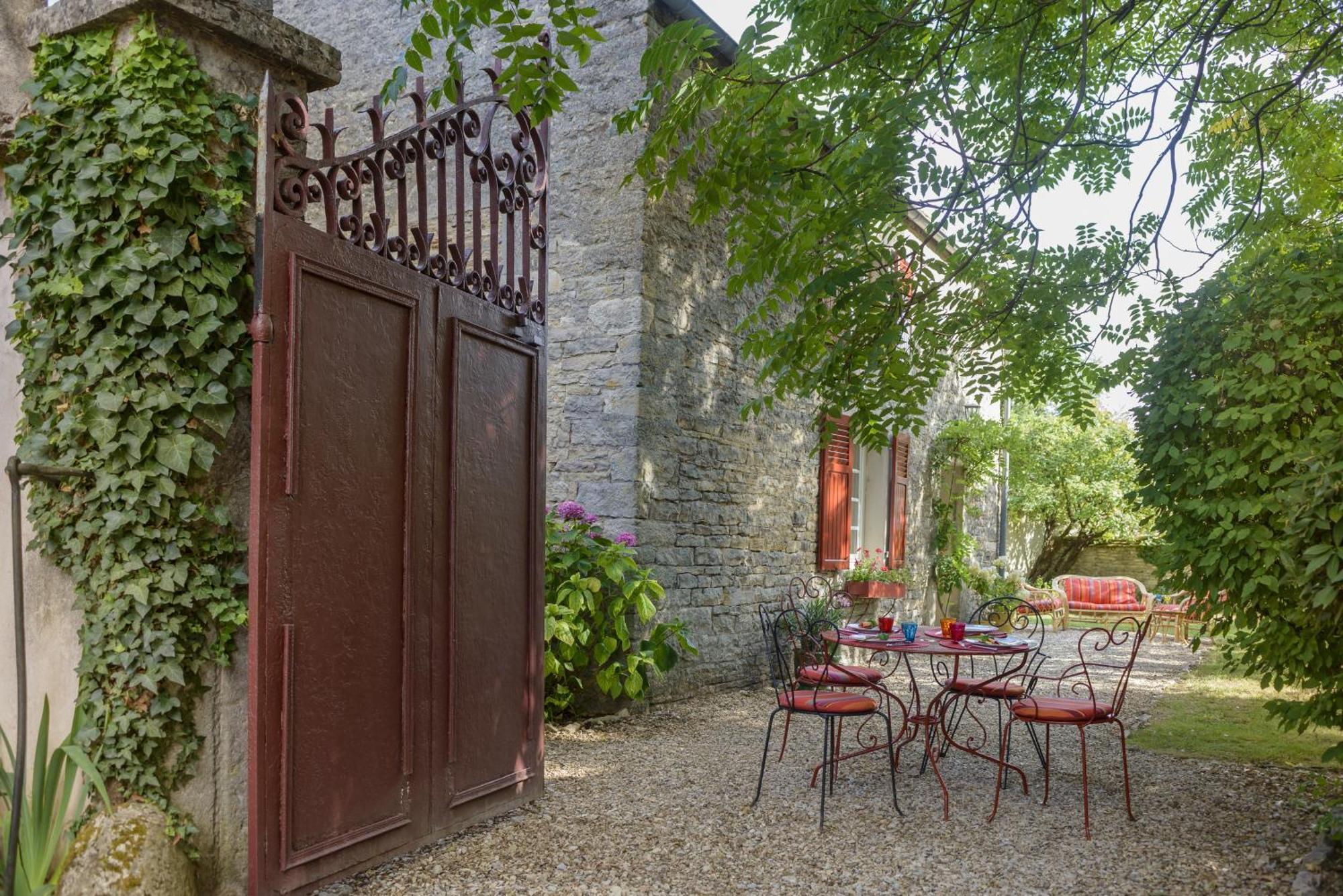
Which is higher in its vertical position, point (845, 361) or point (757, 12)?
point (757, 12)

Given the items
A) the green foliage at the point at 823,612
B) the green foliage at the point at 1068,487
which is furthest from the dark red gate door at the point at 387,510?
the green foliage at the point at 1068,487

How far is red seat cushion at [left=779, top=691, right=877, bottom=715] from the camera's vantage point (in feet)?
14.0

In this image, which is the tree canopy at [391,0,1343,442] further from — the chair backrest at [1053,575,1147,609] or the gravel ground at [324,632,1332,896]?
the chair backrest at [1053,575,1147,609]

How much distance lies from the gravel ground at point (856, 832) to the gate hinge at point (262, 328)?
1.85 metres

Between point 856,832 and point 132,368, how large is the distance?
129 inches

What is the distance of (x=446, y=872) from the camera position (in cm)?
345

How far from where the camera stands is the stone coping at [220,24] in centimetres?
292

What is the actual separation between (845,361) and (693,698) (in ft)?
10.5

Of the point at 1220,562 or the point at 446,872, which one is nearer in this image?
the point at 446,872

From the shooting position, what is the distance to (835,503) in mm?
9008

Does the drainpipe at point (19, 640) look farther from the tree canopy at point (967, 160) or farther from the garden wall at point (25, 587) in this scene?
the tree canopy at point (967, 160)

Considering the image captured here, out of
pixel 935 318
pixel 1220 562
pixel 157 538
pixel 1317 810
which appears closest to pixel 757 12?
pixel 935 318

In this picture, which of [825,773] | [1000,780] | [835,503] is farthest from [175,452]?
[835,503]

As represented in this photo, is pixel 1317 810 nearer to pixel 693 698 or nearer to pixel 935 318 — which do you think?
pixel 935 318
